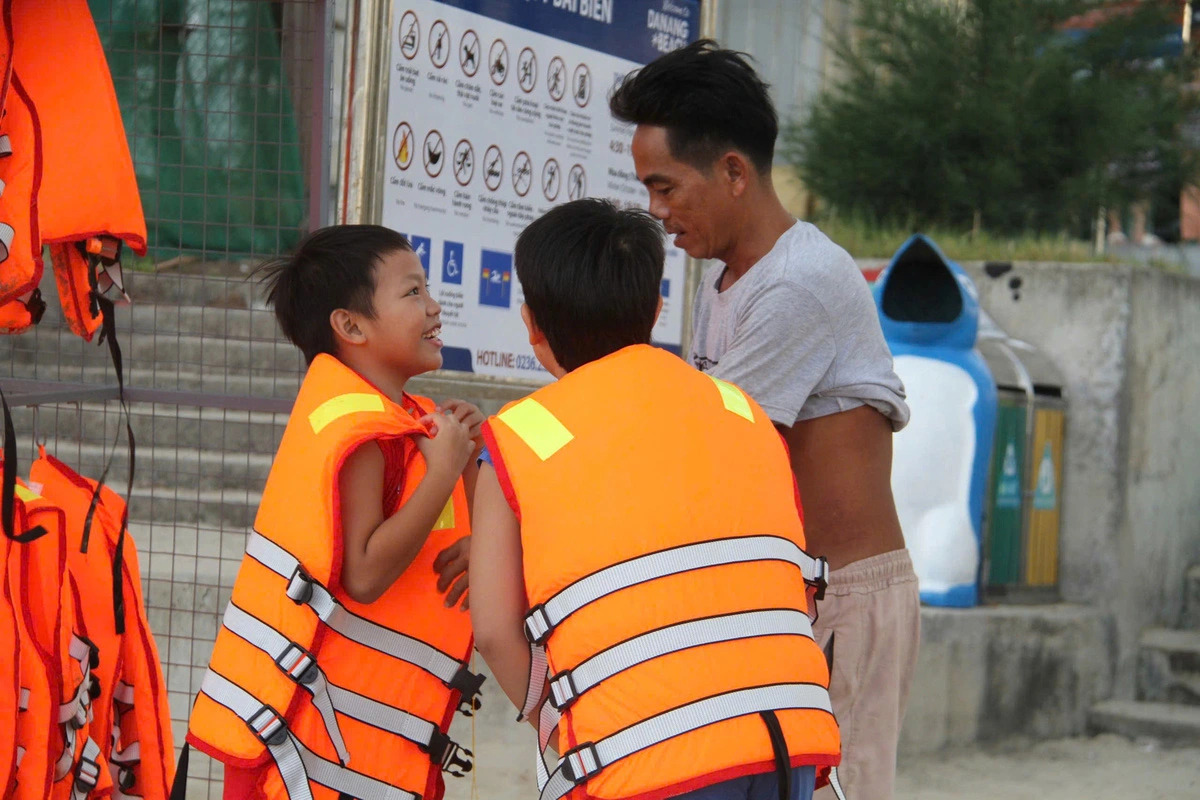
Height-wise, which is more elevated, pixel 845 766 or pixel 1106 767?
pixel 845 766

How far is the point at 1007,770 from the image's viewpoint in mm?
6465

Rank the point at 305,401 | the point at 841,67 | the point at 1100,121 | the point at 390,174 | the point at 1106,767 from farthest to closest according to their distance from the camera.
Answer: the point at 841,67 < the point at 1100,121 < the point at 1106,767 < the point at 390,174 < the point at 305,401

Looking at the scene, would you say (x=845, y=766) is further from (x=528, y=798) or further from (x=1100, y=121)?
(x=1100, y=121)

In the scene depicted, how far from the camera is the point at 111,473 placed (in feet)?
24.2

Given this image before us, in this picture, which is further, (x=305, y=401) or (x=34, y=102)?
(x=34, y=102)

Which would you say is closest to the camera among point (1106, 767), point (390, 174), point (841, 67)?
point (390, 174)

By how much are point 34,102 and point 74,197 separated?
8.3 inches

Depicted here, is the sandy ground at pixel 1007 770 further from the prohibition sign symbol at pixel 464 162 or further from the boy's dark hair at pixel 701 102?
the boy's dark hair at pixel 701 102

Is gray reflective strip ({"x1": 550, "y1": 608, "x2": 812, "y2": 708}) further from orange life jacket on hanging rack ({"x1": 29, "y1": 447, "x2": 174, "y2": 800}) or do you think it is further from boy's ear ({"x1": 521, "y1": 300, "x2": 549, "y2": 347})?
orange life jacket on hanging rack ({"x1": 29, "y1": 447, "x2": 174, "y2": 800})

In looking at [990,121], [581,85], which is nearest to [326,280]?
[581,85]

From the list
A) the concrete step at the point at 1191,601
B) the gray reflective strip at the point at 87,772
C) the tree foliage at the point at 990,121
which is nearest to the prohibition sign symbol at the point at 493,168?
the gray reflective strip at the point at 87,772

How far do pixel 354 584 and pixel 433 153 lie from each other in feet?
6.02

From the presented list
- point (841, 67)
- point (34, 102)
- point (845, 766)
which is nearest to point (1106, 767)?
point (845, 766)

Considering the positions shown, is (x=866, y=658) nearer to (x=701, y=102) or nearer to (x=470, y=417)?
(x=470, y=417)
